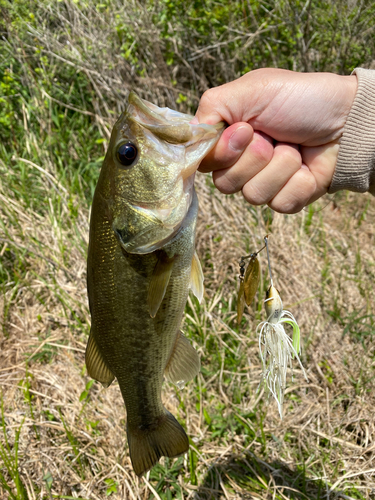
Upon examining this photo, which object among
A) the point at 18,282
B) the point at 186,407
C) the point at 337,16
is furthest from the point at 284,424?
the point at 337,16

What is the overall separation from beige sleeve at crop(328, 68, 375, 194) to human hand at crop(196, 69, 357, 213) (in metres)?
0.05

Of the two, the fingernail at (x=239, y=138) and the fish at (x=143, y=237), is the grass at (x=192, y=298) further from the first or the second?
the fingernail at (x=239, y=138)

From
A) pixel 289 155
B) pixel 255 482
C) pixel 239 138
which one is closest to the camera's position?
pixel 239 138

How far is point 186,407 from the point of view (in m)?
3.07

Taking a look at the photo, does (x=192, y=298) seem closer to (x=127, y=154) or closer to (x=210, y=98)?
(x=210, y=98)

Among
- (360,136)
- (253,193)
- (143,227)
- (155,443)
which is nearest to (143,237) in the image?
(143,227)

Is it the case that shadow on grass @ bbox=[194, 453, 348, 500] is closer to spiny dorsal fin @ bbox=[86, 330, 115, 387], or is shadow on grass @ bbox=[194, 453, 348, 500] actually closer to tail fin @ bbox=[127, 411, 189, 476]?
tail fin @ bbox=[127, 411, 189, 476]

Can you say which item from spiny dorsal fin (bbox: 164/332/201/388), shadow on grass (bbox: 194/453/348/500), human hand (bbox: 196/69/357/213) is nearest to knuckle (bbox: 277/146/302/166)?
human hand (bbox: 196/69/357/213)

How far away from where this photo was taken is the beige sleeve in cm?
197

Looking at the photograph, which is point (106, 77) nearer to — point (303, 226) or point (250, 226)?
point (250, 226)

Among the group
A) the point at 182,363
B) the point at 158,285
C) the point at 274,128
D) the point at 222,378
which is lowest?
the point at 222,378

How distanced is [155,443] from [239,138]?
4.89ft

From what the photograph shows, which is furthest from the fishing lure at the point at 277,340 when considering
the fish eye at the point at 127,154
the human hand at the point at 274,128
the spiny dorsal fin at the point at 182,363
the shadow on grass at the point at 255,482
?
the shadow on grass at the point at 255,482

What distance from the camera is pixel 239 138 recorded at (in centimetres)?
181
